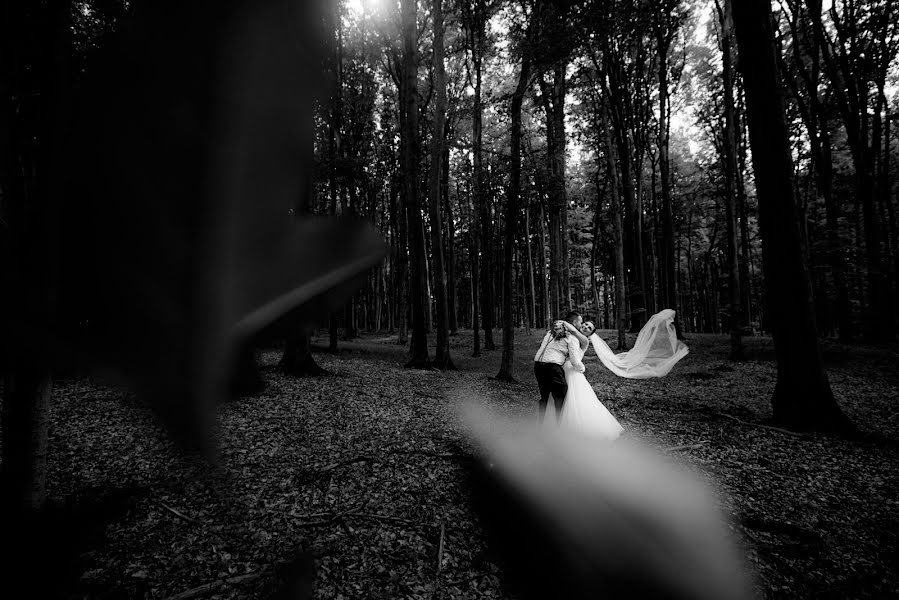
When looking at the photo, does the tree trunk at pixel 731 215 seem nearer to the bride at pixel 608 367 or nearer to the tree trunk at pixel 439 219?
the bride at pixel 608 367

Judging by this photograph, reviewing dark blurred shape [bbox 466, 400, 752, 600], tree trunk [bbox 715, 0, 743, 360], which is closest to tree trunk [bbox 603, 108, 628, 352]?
tree trunk [bbox 715, 0, 743, 360]

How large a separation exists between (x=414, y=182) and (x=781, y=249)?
930 cm

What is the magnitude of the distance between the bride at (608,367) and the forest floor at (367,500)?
2.60ft

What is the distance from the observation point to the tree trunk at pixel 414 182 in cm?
1206

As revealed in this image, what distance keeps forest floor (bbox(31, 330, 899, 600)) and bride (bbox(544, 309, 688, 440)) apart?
79cm

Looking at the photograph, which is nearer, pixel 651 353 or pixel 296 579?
pixel 296 579

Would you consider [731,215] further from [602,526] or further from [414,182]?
[602,526]

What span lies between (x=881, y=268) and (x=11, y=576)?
19.4 m

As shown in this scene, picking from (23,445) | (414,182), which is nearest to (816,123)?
(414,182)

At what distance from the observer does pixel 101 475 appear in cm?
399

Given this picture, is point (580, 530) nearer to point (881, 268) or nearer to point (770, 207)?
point (770, 207)

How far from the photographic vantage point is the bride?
618cm

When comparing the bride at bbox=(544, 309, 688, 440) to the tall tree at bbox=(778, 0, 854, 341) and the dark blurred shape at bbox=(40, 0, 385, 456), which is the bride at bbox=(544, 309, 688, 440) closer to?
the dark blurred shape at bbox=(40, 0, 385, 456)

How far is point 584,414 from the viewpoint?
620cm
